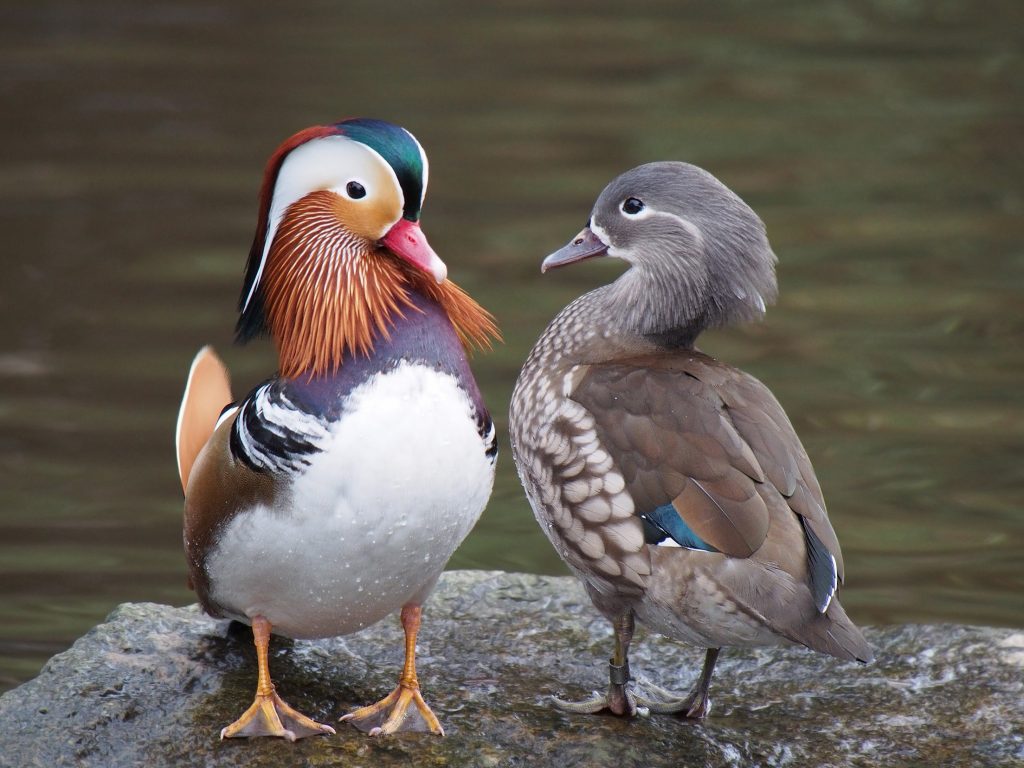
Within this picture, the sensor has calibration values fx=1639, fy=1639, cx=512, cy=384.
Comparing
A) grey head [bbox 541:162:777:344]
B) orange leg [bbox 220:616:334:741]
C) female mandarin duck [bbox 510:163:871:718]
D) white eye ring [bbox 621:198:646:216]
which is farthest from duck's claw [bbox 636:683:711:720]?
white eye ring [bbox 621:198:646:216]

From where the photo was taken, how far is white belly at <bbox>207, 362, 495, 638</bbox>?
326 cm

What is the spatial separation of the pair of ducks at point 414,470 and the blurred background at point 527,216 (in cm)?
195

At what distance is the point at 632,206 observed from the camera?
407 centimetres

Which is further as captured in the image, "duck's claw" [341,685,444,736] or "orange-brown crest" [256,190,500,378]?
"duck's claw" [341,685,444,736]

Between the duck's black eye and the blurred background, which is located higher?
the duck's black eye

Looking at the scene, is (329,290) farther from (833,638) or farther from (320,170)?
(833,638)

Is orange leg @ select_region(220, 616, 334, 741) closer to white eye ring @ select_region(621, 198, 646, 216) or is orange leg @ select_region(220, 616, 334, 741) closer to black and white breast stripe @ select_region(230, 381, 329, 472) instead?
black and white breast stripe @ select_region(230, 381, 329, 472)

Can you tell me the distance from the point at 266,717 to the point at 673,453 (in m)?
1.04

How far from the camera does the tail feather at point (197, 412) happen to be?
3.90m

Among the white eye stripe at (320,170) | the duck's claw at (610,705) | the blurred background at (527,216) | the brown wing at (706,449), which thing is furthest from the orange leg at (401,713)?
the blurred background at (527,216)

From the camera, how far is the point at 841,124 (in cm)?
1066

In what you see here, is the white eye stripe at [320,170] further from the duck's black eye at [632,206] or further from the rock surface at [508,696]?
the rock surface at [508,696]

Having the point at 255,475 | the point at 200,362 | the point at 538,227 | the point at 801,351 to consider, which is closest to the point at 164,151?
the point at 538,227

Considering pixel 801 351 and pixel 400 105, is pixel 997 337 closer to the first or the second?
pixel 801 351
